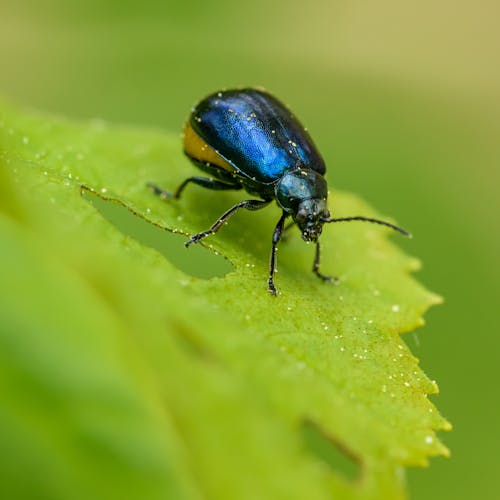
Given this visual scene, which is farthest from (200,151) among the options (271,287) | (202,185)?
(271,287)

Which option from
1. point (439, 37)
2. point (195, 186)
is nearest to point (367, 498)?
point (195, 186)

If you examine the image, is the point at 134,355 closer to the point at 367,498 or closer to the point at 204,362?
the point at 204,362

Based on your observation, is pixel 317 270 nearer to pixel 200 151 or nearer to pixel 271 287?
pixel 271 287

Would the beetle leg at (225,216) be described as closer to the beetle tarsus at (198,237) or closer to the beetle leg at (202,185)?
the beetle tarsus at (198,237)

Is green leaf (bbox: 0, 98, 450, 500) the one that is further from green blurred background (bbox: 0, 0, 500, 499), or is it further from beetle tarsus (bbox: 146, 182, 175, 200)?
green blurred background (bbox: 0, 0, 500, 499)

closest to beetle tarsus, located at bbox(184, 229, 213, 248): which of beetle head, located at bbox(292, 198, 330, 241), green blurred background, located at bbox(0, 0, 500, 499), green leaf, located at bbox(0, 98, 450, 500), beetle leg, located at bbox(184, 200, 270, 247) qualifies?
beetle leg, located at bbox(184, 200, 270, 247)

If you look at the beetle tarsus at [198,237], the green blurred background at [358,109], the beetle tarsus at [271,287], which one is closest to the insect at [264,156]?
the beetle tarsus at [198,237]
